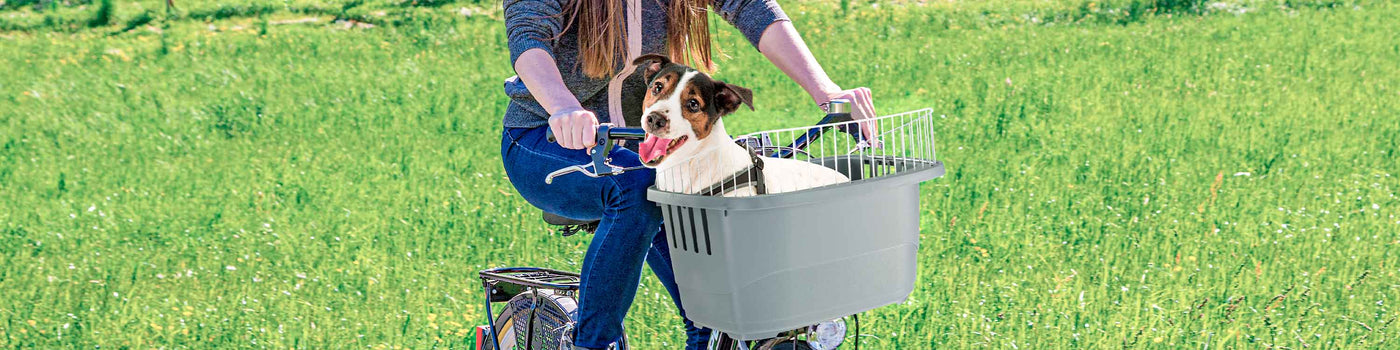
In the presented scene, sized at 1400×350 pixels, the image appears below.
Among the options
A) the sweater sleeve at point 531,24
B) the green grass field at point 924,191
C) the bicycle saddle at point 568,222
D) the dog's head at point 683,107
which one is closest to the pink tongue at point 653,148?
the dog's head at point 683,107

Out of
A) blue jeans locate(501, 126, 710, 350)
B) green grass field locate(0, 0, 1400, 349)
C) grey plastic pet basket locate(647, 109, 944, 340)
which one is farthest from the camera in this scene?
green grass field locate(0, 0, 1400, 349)

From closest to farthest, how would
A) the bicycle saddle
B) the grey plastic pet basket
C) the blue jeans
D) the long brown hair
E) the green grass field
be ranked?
the grey plastic pet basket
the blue jeans
the long brown hair
the bicycle saddle
the green grass field

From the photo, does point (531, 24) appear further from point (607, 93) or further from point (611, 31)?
point (607, 93)

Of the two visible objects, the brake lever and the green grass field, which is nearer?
the brake lever

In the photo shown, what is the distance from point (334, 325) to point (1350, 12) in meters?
13.3

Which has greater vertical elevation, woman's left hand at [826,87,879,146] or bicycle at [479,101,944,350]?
woman's left hand at [826,87,879,146]

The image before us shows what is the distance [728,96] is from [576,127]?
0.34 m

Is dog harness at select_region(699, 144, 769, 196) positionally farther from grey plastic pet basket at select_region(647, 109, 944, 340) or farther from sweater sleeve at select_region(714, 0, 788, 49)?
sweater sleeve at select_region(714, 0, 788, 49)

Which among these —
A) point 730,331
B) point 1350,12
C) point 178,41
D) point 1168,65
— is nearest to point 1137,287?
point 730,331

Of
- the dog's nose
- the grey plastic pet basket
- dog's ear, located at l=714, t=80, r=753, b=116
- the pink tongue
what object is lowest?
the grey plastic pet basket

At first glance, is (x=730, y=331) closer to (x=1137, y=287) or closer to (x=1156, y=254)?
(x=1137, y=287)

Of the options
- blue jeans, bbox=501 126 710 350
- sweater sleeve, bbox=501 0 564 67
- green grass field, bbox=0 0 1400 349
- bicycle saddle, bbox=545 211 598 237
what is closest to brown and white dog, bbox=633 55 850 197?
blue jeans, bbox=501 126 710 350

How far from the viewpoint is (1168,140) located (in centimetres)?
853

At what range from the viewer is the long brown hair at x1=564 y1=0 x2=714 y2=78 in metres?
3.25
